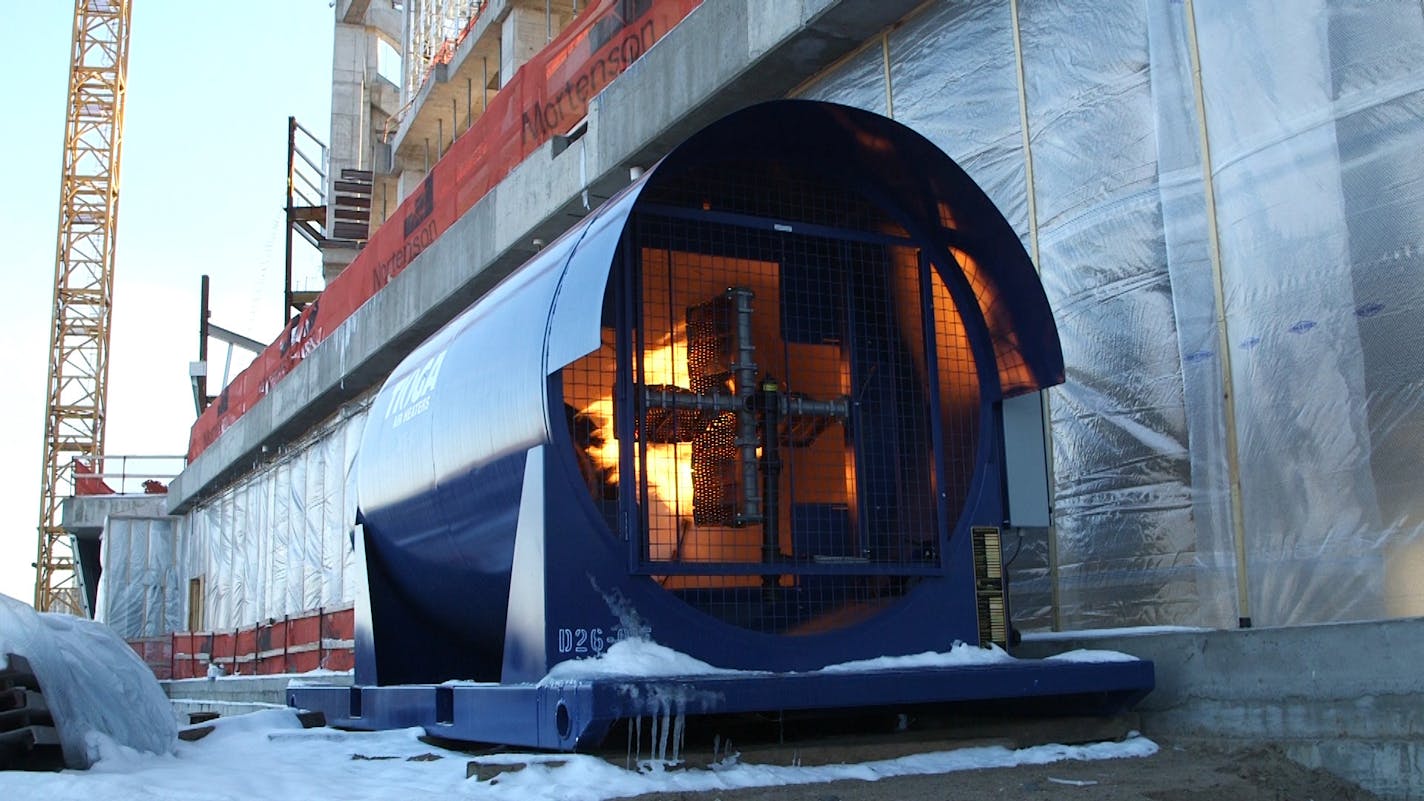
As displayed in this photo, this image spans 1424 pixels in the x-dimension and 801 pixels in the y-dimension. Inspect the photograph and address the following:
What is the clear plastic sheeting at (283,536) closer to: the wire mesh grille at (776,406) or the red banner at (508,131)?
the red banner at (508,131)

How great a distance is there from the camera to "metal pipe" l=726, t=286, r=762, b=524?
7.30 metres

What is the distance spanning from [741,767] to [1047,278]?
4.73 meters

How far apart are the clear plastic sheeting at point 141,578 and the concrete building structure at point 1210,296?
Answer: 97.9 ft

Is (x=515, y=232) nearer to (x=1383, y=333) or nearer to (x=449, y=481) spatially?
(x=449, y=481)

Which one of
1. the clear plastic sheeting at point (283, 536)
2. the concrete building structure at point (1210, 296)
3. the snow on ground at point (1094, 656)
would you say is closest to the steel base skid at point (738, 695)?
the snow on ground at point (1094, 656)

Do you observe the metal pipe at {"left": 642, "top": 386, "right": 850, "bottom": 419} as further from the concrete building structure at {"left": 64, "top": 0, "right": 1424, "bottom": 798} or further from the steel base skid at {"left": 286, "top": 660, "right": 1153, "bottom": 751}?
the concrete building structure at {"left": 64, "top": 0, "right": 1424, "bottom": 798}

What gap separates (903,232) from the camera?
324 inches

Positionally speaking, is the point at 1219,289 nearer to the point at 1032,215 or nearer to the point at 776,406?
the point at 1032,215

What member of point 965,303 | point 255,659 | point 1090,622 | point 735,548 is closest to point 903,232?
point 965,303

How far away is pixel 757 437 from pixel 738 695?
Answer: 1794 millimetres

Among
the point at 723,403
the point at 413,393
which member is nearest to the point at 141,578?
the point at 413,393

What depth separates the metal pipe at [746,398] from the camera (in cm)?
730

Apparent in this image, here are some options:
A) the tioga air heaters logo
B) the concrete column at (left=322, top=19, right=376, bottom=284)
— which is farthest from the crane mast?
the tioga air heaters logo

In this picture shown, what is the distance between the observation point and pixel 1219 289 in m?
7.85
